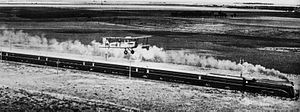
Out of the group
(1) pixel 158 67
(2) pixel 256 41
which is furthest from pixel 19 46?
(2) pixel 256 41

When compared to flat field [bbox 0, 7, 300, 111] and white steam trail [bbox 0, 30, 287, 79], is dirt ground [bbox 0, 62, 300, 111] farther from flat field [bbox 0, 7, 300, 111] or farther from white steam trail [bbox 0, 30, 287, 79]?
white steam trail [bbox 0, 30, 287, 79]

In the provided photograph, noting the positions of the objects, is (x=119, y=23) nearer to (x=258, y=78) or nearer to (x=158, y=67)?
(x=158, y=67)

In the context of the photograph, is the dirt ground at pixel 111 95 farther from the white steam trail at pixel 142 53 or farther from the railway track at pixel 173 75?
the white steam trail at pixel 142 53

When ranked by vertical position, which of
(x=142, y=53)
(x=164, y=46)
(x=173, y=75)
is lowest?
(x=173, y=75)

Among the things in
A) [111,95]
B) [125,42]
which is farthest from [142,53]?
[111,95]

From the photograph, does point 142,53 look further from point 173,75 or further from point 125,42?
point 173,75

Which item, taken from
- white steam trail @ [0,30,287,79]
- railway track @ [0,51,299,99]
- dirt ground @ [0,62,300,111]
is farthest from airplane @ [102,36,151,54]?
dirt ground @ [0,62,300,111]
